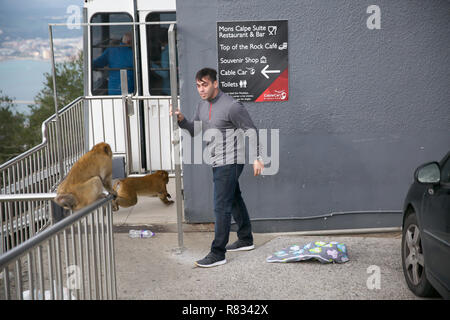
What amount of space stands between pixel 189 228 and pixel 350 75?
276 cm

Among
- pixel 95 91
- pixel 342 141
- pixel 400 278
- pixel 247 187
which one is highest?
pixel 95 91

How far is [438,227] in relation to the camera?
3.82 m

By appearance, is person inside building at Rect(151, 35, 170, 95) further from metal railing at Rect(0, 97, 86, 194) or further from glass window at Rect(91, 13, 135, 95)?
metal railing at Rect(0, 97, 86, 194)

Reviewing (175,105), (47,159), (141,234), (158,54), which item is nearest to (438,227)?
(175,105)

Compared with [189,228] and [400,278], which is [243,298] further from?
[189,228]

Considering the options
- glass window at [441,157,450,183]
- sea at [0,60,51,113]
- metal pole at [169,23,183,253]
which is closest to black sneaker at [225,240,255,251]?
metal pole at [169,23,183,253]

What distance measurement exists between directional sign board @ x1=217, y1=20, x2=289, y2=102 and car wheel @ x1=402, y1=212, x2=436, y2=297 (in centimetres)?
234

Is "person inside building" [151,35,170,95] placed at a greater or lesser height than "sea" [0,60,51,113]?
lesser

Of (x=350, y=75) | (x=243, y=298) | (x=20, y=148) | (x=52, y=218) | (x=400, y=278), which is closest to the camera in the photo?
(x=52, y=218)

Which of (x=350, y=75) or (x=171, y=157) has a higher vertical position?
(x=350, y=75)

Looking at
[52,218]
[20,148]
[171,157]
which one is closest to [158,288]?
[52,218]

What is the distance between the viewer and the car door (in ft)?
12.0

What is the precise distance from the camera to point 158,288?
4.71 metres

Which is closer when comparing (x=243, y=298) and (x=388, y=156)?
(x=243, y=298)
